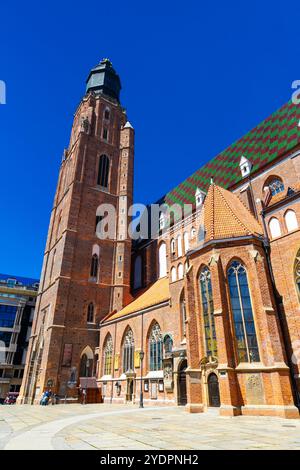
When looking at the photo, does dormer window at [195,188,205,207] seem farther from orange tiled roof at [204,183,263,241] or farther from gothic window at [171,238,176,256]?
orange tiled roof at [204,183,263,241]

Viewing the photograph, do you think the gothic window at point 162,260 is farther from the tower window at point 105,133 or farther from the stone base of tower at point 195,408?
the tower window at point 105,133

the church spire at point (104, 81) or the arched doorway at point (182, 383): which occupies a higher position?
the church spire at point (104, 81)

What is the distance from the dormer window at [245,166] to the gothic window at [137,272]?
1829 centimetres

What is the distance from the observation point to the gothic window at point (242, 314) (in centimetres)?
1572

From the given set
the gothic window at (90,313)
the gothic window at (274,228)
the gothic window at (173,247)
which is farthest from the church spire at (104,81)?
the gothic window at (274,228)

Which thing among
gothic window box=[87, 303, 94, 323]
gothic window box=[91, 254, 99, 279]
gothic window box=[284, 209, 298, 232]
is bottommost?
gothic window box=[87, 303, 94, 323]

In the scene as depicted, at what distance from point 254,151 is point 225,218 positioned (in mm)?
12119

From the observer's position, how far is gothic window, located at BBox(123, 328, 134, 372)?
92.6ft

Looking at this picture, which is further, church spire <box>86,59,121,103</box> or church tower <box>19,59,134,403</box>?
church spire <box>86,59,121,103</box>

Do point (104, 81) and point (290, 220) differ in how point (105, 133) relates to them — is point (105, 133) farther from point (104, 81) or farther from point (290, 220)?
point (290, 220)

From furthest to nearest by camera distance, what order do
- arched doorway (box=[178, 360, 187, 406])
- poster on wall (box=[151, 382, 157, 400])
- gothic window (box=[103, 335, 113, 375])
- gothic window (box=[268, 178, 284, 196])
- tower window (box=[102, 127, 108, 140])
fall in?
tower window (box=[102, 127, 108, 140]), gothic window (box=[103, 335, 113, 375]), gothic window (box=[268, 178, 284, 196]), poster on wall (box=[151, 382, 157, 400]), arched doorway (box=[178, 360, 187, 406])

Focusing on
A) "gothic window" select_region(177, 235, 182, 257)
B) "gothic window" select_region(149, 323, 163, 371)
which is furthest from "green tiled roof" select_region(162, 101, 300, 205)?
"gothic window" select_region(149, 323, 163, 371)

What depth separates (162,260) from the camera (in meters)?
36.2

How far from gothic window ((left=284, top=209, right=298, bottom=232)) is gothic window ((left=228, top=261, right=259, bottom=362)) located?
3.74m
